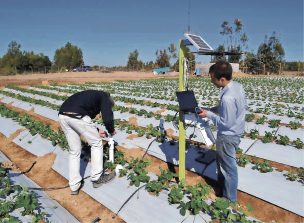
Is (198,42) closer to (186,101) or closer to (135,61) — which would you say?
(186,101)

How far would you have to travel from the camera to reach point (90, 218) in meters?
4.39

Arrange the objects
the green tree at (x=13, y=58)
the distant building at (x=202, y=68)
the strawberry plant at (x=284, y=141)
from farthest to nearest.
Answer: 1. the green tree at (x=13, y=58)
2. the strawberry plant at (x=284, y=141)
3. the distant building at (x=202, y=68)

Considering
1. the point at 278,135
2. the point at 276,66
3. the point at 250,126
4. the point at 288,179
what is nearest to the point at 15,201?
the point at 288,179

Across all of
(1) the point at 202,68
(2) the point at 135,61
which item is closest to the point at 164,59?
(2) the point at 135,61

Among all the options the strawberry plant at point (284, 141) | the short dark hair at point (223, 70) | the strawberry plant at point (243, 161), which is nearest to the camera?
the short dark hair at point (223, 70)

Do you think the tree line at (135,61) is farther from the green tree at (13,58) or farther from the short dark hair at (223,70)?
the short dark hair at (223,70)

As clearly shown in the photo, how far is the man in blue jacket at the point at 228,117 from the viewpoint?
381 centimetres

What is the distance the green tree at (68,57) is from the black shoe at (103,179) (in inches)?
3131

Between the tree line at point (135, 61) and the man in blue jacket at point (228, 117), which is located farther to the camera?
the tree line at point (135, 61)

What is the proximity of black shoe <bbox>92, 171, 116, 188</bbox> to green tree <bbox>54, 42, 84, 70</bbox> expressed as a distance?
7954 centimetres

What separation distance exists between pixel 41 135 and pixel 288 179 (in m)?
6.20

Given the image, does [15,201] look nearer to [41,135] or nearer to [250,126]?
[41,135]

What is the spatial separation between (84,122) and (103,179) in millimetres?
1075

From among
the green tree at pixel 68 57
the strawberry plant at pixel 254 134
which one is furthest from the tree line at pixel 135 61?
the strawberry plant at pixel 254 134
